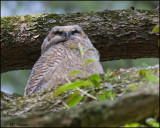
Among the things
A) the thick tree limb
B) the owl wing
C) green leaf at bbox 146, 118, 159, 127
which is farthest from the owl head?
green leaf at bbox 146, 118, 159, 127

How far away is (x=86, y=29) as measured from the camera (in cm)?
510

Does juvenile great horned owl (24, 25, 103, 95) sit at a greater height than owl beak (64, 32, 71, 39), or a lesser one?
lesser

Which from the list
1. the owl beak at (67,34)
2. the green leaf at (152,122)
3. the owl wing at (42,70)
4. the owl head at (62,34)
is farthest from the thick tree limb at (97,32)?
the green leaf at (152,122)

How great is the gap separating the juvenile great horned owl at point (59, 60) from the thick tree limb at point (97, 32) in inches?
9.2

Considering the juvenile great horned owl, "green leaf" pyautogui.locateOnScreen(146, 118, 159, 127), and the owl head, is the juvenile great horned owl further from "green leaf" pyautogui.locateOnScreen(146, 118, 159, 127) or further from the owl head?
"green leaf" pyautogui.locateOnScreen(146, 118, 159, 127)

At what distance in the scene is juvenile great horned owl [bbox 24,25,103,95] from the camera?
13.3 feet

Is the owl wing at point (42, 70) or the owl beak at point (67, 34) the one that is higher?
the owl beak at point (67, 34)

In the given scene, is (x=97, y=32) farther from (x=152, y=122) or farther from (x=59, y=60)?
(x=152, y=122)

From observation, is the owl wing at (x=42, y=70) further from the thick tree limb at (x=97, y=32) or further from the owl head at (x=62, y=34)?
the thick tree limb at (x=97, y=32)

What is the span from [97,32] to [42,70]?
1.17 m

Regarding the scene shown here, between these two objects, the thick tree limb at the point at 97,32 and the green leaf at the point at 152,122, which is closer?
the green leaf at the point at 152,122

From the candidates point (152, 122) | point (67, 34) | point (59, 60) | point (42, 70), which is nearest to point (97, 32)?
point (67, 34)

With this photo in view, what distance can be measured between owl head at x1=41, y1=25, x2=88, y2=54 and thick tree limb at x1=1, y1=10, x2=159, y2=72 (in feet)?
0.62

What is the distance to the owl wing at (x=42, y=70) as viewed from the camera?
416 centimetres
